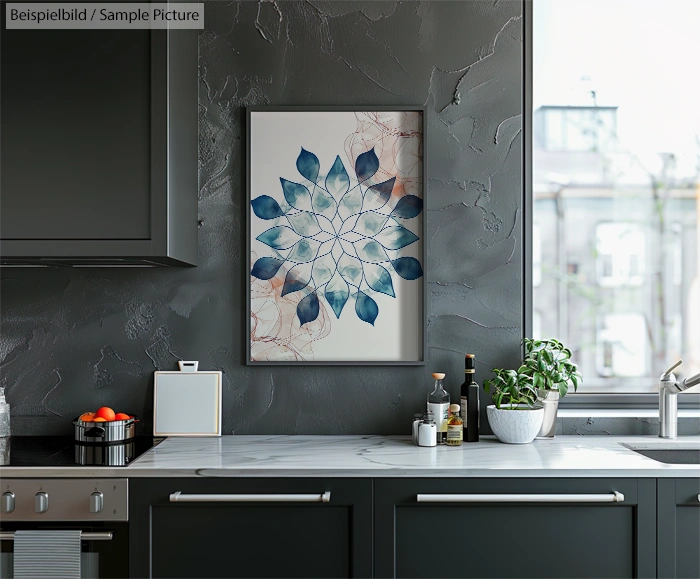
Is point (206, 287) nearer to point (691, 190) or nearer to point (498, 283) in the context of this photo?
point (498, 283)

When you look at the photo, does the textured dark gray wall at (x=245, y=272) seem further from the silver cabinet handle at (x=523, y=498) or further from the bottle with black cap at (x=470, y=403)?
the silver cabinet handle at (x=523, y=498)

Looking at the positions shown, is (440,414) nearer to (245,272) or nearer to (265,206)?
(245,272)

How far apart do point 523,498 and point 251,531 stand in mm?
775

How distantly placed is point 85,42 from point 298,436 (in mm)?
1445

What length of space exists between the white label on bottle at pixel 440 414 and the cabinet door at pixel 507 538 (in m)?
0.33

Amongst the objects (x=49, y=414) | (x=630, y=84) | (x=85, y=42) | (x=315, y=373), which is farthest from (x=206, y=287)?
(x=630, y=84)

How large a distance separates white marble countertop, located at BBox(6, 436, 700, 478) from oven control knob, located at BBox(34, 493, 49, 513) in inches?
2.3

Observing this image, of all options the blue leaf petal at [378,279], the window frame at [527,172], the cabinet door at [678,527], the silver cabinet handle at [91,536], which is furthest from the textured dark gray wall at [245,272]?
the cabinet door at [678,527]

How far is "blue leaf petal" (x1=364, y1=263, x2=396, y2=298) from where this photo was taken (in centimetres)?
234

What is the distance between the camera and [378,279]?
7.66 ft

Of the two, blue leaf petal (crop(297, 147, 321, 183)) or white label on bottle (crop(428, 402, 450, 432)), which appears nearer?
white label on bottle (crop(428, 402, 450, 432))

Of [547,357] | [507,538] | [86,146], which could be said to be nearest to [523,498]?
[507,538]

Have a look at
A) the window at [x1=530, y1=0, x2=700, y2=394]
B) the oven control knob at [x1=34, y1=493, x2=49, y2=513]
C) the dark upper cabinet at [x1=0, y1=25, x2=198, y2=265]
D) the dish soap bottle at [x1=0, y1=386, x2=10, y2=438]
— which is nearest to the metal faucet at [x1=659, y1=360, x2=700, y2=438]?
the window at [x1=530, y1=0, x2=700, y2=394]

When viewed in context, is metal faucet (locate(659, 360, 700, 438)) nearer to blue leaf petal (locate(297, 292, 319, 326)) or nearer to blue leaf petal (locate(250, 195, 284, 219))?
blue leaf petal (locate(297, 292, 319, 326))
